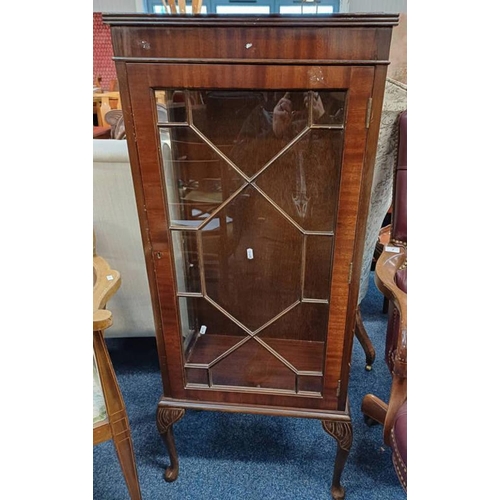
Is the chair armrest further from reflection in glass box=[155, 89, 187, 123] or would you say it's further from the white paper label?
reflection in glass box=[155, 89, 187, 123]

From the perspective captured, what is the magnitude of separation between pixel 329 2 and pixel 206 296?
4.43m

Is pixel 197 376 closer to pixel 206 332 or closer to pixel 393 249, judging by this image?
pixel 206 332

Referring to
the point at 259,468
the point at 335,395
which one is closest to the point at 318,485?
the point at 259,468

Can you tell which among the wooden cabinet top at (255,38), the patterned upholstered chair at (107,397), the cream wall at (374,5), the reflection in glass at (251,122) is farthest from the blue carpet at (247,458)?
the cream wall at (374,5)

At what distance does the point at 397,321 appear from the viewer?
0.86 metres

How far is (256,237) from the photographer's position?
0.74m

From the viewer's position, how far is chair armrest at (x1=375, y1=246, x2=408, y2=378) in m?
0.64

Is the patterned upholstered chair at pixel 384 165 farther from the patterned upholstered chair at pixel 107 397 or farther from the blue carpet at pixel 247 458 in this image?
the patterned upholstered chair at pixel 107 397

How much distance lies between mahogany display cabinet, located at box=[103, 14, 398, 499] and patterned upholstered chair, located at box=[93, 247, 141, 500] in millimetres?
96

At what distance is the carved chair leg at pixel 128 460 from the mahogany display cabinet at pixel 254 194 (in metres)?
0.09

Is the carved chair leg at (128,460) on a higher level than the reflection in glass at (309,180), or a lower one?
lower

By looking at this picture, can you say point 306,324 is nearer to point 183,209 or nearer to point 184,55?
point 183,209

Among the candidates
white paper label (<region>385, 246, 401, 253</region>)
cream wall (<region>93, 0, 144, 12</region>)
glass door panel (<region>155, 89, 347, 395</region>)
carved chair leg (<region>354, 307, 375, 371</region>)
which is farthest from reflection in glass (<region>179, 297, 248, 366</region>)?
cream wall (<region>93, 0, 144, 12</region>)

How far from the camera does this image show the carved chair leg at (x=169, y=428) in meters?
0.81
